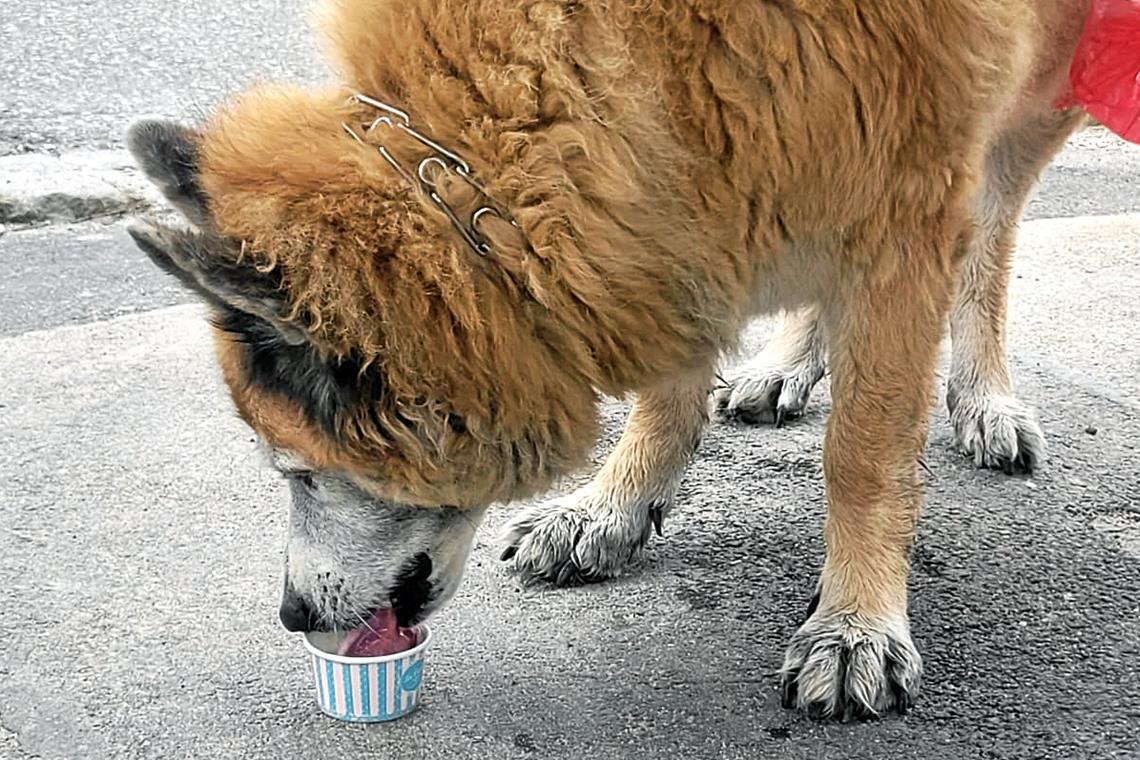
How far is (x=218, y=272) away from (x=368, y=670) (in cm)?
102

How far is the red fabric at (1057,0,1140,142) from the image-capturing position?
11.4ft

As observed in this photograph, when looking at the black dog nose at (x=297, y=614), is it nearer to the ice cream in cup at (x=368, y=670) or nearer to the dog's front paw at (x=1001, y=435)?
the ice cream in cup at (x=368, y=670)

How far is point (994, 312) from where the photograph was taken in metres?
4.31

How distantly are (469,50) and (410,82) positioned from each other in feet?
0.40

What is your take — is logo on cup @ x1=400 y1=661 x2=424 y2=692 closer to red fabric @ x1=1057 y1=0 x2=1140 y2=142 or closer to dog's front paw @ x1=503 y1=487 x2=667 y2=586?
dog's front paw @ x1=503 y1=487 x2=667 y2=586

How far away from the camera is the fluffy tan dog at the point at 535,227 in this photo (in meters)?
2.37

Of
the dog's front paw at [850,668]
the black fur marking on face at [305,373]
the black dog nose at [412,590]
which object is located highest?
the black fur marking on face at [305,373]

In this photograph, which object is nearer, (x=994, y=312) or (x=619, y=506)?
(x=619, y=506)

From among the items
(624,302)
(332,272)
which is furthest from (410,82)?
(624,302)

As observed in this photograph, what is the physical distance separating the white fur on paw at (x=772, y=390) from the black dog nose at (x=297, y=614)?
1859 mm

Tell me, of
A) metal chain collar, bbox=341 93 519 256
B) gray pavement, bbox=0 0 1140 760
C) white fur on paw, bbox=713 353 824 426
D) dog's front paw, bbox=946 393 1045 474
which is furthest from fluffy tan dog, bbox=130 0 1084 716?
white fur on paw, bbox=713 353 824 426

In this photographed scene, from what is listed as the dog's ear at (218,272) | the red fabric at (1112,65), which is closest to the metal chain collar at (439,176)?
the dog's ear at (218,272)

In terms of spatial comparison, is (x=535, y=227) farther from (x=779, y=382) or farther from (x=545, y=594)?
(x=779, y=382)

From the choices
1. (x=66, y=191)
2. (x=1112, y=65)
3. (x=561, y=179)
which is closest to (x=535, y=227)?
(x=561, y=179)
